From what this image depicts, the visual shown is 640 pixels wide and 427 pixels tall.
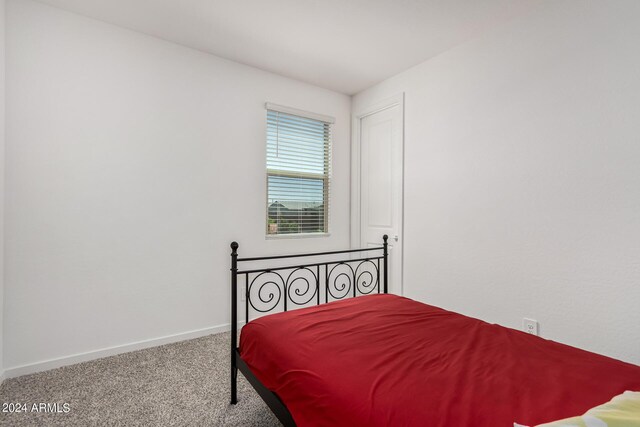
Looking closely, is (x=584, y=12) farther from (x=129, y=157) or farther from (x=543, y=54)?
(x=129, y=157)

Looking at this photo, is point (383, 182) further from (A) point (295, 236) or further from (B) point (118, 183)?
(B) point (118, 183)

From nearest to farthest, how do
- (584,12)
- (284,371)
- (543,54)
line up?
(284,371), (584,12), (543,54)

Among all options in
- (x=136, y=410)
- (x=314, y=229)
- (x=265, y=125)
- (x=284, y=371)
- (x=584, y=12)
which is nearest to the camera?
(x=284, y=371)

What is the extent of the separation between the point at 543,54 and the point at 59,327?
153 inches

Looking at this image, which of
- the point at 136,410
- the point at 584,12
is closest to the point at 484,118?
the point at 584,12

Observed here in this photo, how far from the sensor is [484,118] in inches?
98.1

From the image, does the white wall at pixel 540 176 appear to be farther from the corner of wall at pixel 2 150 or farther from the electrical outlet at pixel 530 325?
the corner of wall at pixel 2 150

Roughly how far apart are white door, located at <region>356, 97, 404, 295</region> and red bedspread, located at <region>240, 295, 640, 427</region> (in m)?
1.60

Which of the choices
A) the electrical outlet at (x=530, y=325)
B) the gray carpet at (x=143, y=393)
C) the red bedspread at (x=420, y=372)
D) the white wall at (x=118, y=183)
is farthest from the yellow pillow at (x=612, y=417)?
the white wall at (x=118, y=183)

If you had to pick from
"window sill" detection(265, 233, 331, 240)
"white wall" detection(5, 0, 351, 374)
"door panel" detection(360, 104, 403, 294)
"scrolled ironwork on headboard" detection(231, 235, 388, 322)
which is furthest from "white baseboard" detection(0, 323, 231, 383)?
"door panel" detection(360, 104, 403, 294)

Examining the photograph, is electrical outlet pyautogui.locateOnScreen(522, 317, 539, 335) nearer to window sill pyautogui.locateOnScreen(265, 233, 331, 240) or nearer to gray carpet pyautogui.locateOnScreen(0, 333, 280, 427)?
gray carpet pyautogui.locateOnScreen(0, 333, 280, 427)

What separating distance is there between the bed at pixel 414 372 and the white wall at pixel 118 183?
1289mm

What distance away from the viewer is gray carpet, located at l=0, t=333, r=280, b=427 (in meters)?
1.68

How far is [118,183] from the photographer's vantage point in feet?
8.08
